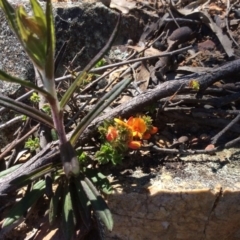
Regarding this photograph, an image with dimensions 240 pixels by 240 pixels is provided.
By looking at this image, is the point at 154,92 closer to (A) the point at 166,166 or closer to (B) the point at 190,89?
(B) the point at 190,89

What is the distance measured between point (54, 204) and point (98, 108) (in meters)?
0.40

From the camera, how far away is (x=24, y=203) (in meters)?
2.01

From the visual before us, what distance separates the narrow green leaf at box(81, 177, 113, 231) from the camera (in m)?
1.86

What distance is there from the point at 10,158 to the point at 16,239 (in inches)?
13.9

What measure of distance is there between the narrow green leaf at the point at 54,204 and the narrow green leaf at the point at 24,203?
64 millimetres

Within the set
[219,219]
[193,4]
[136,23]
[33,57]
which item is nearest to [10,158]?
[33,57]

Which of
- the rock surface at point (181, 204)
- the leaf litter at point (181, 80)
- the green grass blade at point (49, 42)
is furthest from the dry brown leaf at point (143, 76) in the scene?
the green grass blade at point (49, 42)

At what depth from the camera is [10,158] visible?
7.52ft

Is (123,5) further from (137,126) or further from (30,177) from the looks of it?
(30,177)

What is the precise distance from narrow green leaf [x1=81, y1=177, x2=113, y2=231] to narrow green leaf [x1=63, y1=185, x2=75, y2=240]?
0.27ft

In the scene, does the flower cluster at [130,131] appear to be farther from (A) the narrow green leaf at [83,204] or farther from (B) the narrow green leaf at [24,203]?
(B) the narrow green leaf at [24,203]

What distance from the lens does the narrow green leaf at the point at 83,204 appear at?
1.95m

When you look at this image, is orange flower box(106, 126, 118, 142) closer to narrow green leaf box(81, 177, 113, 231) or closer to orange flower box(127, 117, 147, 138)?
orange flower box(127, 117, 147, 138)

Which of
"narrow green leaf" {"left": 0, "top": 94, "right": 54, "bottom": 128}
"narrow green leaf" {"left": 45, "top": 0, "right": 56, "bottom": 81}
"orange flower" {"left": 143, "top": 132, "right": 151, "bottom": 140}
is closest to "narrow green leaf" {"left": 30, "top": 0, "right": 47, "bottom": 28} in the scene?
"narrow green leaf" {"left": 45, "top": 0, "right": 56, "bottom": 81}
